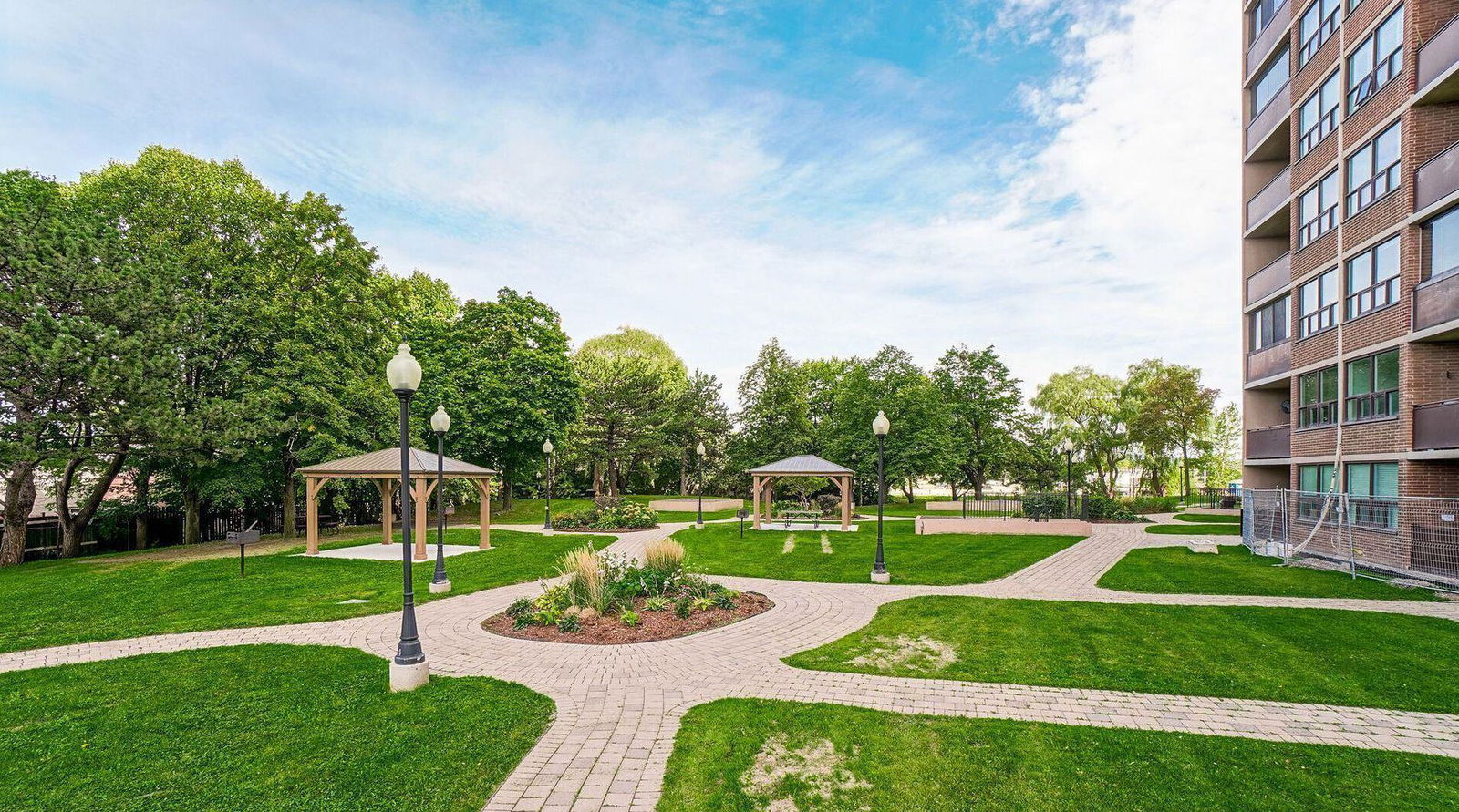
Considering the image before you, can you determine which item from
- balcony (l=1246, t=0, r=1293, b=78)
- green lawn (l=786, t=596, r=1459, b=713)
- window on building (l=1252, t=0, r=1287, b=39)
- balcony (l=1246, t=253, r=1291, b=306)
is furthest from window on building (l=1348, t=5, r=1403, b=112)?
green lawn (l=786, t=596, r=1459, b=713)

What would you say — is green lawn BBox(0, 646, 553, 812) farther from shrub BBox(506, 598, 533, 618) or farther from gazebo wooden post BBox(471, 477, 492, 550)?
gazebo wooden post BBox(471, 477, 492, 550)

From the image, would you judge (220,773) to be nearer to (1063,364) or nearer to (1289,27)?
(1289,27)

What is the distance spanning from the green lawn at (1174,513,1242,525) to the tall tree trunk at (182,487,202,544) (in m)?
38.9

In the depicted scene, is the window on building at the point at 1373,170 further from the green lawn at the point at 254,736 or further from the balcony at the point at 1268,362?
the green lawn at the point at 254,736

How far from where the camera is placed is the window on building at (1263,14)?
1950 cm

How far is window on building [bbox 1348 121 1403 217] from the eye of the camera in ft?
46.5

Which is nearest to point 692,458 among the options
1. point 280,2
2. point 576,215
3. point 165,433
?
point 576,215

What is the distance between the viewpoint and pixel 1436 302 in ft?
42.2

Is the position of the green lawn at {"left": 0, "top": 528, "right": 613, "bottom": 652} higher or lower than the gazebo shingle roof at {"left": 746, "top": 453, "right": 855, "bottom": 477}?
lower

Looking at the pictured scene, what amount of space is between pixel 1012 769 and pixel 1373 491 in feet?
55.0

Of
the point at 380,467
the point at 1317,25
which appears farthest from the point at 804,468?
the point at 1317,25

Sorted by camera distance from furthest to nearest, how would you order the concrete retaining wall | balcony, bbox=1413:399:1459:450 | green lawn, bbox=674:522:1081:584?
1. the concrete retaining wall
2. green lawn, bbox=674:522:1081:584
3. balcony, bbox=1413:399:1459:450

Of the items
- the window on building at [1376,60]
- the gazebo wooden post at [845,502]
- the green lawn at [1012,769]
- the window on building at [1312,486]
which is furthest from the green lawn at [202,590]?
the window on building at [1376,60]

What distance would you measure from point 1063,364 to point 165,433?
166 feet
